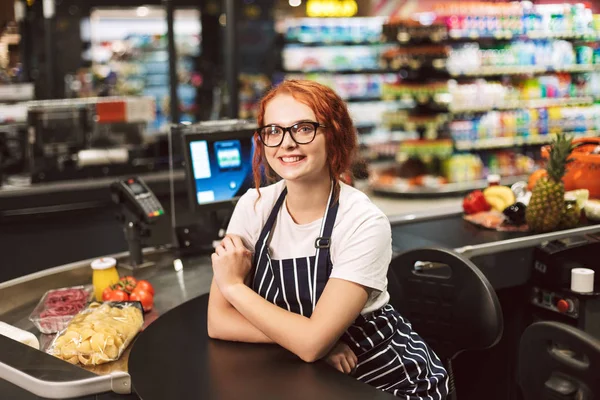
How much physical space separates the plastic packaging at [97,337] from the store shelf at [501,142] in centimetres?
685

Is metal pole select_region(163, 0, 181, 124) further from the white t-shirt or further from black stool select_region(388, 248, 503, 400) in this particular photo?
the white t-shirt

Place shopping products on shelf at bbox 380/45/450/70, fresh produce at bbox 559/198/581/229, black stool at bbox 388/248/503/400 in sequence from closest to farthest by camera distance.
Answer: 1. black stool at bbox 388/248/503/400
2. fresh produce at bbox 559/198/581/229
3. shopping products on shelf at bbox 380/45/450/70

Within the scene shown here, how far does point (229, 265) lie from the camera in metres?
1.82

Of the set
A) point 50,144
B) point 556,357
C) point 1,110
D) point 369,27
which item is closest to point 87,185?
point 50,144

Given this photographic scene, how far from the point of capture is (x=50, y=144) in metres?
5.33

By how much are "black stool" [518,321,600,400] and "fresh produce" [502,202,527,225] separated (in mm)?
1788

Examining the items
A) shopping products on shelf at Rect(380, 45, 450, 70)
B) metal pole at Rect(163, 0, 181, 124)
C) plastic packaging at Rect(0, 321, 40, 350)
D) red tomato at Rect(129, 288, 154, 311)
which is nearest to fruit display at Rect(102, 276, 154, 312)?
red tomato at Rect(129, 288, 154, 311)

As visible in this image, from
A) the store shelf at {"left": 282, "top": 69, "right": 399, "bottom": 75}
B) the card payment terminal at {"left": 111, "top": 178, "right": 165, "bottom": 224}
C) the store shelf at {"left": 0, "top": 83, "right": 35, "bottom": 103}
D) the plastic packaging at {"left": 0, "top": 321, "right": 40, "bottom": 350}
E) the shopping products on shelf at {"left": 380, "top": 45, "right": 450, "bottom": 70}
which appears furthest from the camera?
the store shelf at {"left": 282, "top": 69, "right": 399, "bottom": 75}

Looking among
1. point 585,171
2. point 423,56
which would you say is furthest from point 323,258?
point 423,56

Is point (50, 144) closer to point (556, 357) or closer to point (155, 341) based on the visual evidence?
point (155, 341)

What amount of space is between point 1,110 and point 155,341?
17.0 feet

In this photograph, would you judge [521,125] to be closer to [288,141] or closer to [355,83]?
[355,83]

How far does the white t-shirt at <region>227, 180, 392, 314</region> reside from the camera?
68.2 inches

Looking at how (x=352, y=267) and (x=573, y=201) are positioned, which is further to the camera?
(x=573, y=201)
